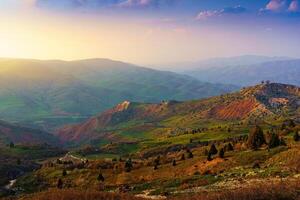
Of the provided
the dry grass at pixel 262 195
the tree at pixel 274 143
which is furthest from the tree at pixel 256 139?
the dry grass at pixel 262 195

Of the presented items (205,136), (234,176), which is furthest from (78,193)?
(205,136)

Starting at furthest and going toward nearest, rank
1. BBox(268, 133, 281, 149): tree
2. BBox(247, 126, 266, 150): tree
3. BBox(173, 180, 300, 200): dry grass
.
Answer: BBox(247, 126, 266, 150): tree
BBox(268, 133, 281, 149): tree
BBox(173, 180, 300, 200): dry grass

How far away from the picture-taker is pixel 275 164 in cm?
6091

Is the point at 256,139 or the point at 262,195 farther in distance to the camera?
the point at 256,139

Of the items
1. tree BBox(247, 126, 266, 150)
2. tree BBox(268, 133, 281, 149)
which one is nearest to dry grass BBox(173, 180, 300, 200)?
tree BBox(268, 133, 281, 149)

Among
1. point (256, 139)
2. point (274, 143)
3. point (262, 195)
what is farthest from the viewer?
point (256, 139)

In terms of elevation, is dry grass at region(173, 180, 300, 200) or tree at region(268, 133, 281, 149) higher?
dry grass at region(173, 180, 300, 200)

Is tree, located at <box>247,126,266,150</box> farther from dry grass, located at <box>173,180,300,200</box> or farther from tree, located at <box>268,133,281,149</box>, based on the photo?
dry grass, located at <box>173,180,300,200</box>

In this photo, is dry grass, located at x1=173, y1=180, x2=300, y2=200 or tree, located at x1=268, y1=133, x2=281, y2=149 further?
tree, located at x1=268, y1=133, x2=281, y2=149

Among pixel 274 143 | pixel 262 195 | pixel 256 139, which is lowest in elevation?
pixel 256 139

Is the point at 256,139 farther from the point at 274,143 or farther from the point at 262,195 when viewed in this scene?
the point at 262,195

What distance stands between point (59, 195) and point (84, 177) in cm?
6576

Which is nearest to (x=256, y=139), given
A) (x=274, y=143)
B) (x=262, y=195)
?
(x=274, y=143)

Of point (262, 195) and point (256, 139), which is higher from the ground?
point (262, 195)
